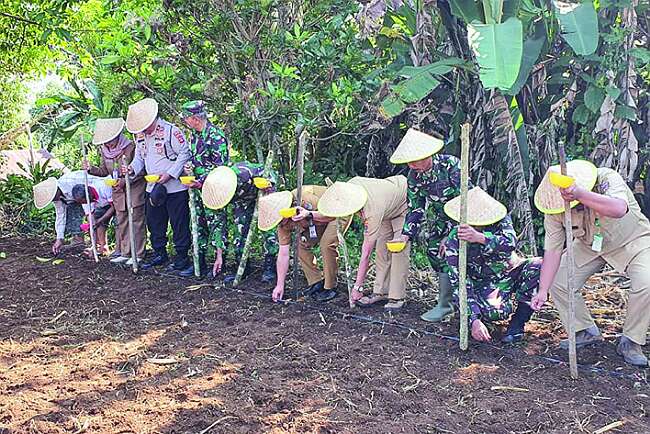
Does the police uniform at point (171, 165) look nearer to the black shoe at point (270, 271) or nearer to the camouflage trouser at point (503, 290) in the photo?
the black shoe at point (270, 271)

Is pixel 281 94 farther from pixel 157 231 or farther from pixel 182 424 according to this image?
pixel 182 424

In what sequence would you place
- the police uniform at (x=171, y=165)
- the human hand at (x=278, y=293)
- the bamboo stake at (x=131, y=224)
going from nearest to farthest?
the human hand at (x=278, y=293)
the police uniform at (x=171, y=165)
the bamboo stake at (x=131, y=224)

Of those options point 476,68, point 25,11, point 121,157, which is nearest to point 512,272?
point 476,68

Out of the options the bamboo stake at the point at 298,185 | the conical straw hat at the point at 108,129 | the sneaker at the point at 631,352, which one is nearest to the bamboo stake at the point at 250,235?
the bamboo stake at the point at 298,185

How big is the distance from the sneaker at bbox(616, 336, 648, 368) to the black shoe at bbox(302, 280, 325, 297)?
2.25m

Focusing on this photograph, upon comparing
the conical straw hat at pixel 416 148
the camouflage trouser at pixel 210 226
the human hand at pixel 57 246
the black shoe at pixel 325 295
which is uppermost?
the conical straw hat at pixel 416 148

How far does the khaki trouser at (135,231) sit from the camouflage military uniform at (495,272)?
326 centimetres

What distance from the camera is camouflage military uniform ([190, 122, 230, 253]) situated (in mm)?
5648

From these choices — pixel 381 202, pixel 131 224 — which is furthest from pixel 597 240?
pixel 131 224

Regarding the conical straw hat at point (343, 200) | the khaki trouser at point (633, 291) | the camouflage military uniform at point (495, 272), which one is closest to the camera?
the khaki trouser at point (633, 291)

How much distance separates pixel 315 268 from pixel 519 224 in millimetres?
2232

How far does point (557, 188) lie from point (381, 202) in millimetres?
1355

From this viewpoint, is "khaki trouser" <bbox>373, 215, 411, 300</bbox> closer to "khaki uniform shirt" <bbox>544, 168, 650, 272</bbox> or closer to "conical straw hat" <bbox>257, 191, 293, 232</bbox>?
"conical straw hat" <bbox>257, 191, 293, 232</bbox>

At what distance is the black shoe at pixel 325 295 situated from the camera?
5.23m
